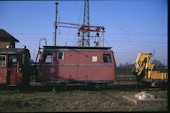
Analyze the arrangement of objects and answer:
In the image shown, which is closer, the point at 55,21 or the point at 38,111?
the point at 38,111

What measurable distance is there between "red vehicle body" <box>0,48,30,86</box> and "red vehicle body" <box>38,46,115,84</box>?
4.15 feet

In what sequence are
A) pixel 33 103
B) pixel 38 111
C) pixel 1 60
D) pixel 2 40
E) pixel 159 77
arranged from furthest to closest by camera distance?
pixel 2 40, pixel 159 77, pixel 1 60, pixel 33 103, pixel 38 111

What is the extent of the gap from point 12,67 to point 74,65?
4100 mm

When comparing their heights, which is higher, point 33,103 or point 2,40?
point 2,40

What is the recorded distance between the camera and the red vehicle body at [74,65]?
19281 millimetres

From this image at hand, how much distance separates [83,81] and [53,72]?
2131 millimetres

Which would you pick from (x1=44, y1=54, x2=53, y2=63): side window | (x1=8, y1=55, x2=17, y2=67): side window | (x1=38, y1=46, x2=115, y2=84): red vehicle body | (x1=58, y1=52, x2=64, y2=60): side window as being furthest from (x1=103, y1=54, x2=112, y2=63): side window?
(x1=8, y1=55, x2=17, y2=67): side window

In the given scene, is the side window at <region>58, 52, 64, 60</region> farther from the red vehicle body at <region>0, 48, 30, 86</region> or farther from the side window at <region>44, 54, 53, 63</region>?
the red vehicle body at <region>0, 48, 30, 86</region>

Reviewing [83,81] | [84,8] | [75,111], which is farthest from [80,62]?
[84,8]

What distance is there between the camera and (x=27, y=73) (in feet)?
64.9

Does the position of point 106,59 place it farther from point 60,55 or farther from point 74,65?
point 60,55

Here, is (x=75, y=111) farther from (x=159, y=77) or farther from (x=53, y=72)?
(x=159, y=77)

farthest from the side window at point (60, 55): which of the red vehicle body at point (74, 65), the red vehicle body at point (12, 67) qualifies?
the red vehicle body at point (12, 67)

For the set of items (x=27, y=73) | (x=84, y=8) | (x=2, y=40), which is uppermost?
(x=84, y=8)
